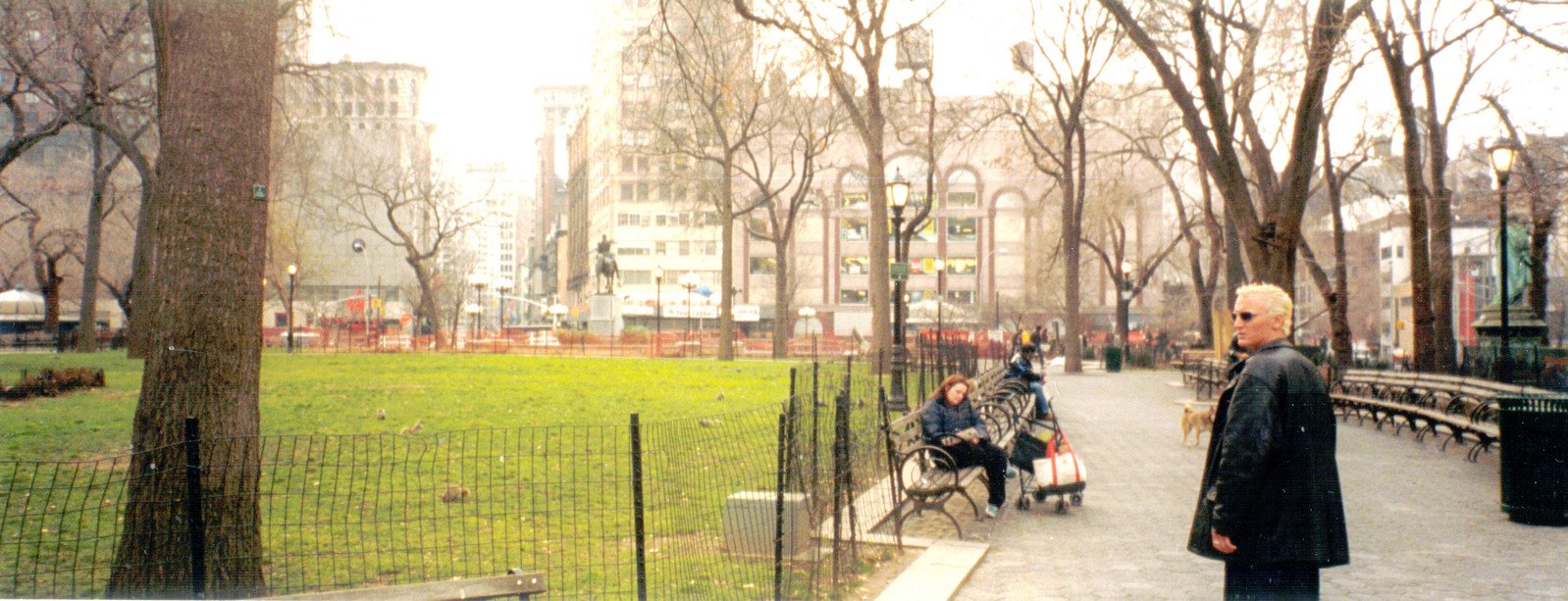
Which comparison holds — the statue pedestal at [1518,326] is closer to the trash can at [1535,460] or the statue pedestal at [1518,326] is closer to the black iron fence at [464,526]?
the trash can at [1535,460]

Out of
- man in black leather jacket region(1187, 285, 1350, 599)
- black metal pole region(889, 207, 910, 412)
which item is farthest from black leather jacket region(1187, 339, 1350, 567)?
black metal pole region(889, 207, 910, 412)

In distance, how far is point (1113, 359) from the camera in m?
45.5

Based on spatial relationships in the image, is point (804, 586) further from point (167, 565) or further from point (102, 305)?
point (102, 305)

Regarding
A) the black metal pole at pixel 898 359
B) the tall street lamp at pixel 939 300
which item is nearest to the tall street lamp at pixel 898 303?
the black metal pole at pixel 898 359

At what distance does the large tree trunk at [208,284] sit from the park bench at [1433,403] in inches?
454

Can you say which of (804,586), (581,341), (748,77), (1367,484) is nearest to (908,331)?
(581,341)

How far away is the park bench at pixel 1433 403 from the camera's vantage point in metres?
15.8

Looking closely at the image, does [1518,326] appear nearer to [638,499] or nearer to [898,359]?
[898,359]

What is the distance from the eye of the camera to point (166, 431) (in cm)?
679

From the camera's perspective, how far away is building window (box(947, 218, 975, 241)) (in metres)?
97.9

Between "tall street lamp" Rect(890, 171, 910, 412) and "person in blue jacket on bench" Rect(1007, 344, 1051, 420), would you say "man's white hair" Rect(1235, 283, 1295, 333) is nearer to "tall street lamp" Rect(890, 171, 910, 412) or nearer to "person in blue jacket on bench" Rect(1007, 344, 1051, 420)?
"person in blue jacket on bench" Rect(1007, 344, 1051, 420)

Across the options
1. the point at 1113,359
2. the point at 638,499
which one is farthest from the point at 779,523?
the point at 1113,359

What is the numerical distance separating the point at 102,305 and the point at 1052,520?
3891 inches

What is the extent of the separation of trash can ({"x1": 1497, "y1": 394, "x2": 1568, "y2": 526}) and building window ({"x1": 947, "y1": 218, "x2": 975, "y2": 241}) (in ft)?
288
